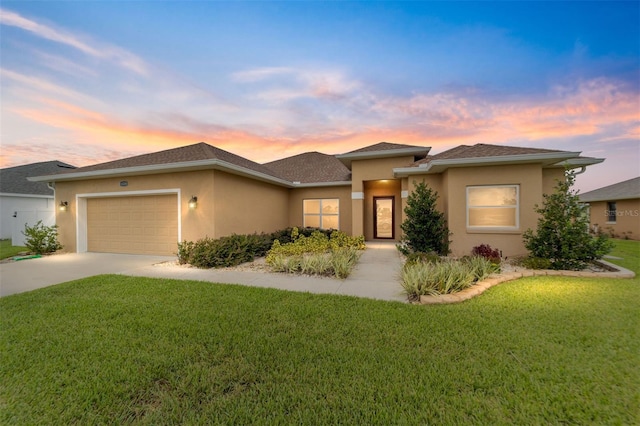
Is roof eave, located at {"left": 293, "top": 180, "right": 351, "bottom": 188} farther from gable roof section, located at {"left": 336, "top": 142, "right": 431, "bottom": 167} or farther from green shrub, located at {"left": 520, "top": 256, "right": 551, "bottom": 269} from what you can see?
green shrub, located at {"left": 520, "top": 256, "right": 551, "bottom": 269}

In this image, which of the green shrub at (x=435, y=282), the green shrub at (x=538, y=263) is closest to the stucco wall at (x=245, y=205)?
the green shrub at (x=435, y=282)

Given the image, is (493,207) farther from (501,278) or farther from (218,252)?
(218,252)

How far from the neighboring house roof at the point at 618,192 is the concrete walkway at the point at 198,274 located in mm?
18330

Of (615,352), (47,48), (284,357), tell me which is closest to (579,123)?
(615,352)

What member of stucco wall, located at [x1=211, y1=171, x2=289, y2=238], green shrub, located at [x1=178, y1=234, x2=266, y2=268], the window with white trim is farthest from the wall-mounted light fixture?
the window with white trim

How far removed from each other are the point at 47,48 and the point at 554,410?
12.8m

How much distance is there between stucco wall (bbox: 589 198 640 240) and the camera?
15.6 meters

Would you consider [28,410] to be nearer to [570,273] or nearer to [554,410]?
[554,410]

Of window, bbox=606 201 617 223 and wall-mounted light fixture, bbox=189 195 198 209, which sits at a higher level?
wall-mounted light fixture, bbox=189 195 198 209

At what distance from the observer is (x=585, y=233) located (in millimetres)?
6539

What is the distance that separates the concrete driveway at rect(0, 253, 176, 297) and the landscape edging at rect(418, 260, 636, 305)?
758cm

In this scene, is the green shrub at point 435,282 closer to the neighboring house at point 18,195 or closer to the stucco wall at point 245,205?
the stucco wall at point 245,205

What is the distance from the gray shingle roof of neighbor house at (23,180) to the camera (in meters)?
16.8

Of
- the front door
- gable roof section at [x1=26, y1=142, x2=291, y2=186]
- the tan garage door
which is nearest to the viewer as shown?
gable roof section at [x1=26, y1=142, x2=291, y2=186]
